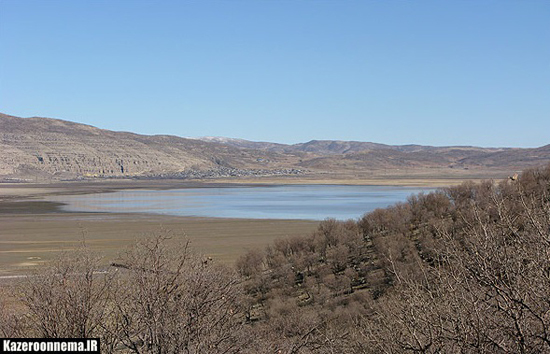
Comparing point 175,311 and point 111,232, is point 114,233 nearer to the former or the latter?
point 111,232

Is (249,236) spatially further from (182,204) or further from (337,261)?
(182,204)

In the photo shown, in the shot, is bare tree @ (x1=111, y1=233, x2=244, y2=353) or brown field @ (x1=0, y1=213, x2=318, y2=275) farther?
brown field @ (x1=0, y1=213, x2=318, y2=275)

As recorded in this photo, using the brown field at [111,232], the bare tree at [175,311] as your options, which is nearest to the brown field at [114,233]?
the brown field at [111,232]

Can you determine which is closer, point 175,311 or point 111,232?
point 175,311

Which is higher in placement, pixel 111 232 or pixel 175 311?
pixel 175 311

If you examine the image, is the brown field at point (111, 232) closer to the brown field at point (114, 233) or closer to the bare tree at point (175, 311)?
the brown field at point (114, 233)

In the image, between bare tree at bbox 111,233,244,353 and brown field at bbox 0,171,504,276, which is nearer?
bare tree at bbox 111,233,244,353

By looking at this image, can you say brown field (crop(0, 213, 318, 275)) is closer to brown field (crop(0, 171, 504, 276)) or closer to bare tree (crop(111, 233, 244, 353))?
brown field (crop(0, 171, 504, 276))

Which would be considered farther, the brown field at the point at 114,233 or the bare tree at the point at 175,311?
the brown field at the point at 114,233

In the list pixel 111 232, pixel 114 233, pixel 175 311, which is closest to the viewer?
pixel 175 311

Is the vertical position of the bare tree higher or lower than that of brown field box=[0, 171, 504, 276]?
higher

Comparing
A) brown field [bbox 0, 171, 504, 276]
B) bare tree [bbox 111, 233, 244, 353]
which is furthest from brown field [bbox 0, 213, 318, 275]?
bare tree [bbox 111, 233, 244, 353]

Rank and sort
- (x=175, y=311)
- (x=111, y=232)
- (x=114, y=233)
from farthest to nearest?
1. (x=111, y=232)
2. (x=114, y=233)
3. (x=175, y=311)

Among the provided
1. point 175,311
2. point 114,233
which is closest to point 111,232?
point 114,233
